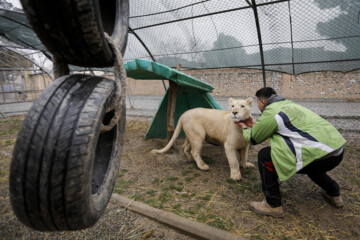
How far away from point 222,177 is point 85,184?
2.75 meters

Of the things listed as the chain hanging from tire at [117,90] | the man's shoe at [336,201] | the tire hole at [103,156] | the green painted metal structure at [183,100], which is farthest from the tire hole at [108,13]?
the man's shoe at [336,201]

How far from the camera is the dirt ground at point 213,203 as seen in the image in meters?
2.15

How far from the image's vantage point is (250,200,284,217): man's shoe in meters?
2.41

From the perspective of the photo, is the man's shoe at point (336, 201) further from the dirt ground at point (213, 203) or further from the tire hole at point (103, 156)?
the tire hole at point (103, 156)

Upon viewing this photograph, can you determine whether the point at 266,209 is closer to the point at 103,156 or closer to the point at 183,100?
the point at 103,156

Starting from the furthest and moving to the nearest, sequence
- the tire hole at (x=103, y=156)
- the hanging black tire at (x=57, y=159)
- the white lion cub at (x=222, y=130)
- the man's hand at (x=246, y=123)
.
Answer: the white lion cub at (x=222, y=130) → the man's hand at (x=246, y=123) → the tire hole at (x=103, y=156) → the hanging black tire at (x=57, y=159)

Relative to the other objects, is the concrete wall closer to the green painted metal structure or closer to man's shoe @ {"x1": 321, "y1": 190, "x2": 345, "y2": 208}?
the green painted metal structure

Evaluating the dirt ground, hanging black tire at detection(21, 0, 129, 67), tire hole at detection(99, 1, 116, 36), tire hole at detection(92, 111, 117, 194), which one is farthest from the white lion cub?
hanging black tire at detection(21, 0, 129, 67)

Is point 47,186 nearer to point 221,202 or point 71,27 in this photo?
point 71,27

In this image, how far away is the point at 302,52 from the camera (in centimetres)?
572

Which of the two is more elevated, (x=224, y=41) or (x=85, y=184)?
(x=224, y=41)

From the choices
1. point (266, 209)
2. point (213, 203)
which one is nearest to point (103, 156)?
point (213, 203)

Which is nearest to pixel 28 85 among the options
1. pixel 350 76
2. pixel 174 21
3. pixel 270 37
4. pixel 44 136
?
pixel 174 21

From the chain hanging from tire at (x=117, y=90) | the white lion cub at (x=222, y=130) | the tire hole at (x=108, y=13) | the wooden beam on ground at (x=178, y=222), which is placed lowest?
the wooden beam on ground at (x=178, y=222)
